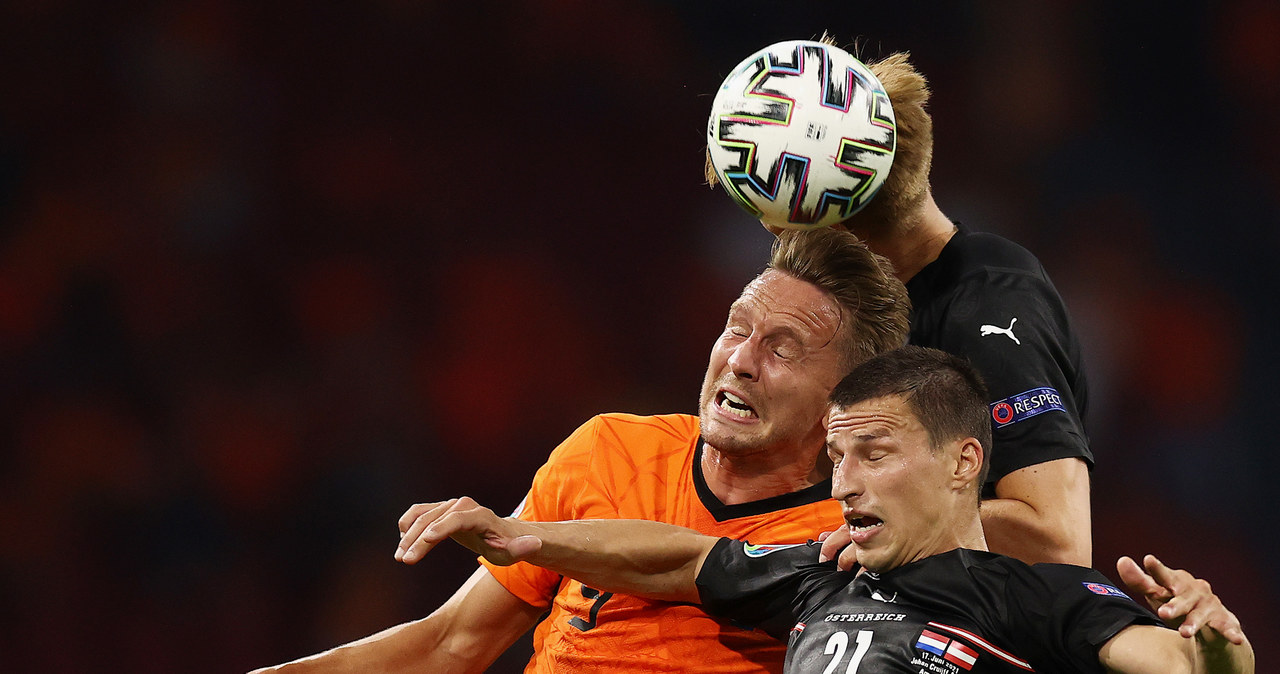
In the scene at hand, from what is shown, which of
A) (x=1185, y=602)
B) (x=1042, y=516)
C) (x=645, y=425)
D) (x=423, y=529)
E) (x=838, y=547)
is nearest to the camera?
(x=1185, y=602)

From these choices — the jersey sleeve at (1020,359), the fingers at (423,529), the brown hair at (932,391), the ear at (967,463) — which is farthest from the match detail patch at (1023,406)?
the fingers at (423,529)

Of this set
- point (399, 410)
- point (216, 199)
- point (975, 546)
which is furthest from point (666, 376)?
point (975, 546)

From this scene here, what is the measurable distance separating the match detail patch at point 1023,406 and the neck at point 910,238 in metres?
0.49

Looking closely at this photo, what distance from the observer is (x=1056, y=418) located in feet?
9.78

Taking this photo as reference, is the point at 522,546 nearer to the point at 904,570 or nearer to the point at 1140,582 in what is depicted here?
the point at 904,570

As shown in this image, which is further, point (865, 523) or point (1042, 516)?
point (1042, 516)

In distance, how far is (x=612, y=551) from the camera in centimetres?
271

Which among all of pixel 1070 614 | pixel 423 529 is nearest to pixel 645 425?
pixel 423 529

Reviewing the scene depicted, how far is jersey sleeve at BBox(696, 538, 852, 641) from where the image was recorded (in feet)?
8.69

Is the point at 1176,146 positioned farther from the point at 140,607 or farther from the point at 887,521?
the point at 140,607

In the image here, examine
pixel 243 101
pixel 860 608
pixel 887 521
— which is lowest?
pixel 860 608

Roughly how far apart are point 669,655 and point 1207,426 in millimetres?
4017

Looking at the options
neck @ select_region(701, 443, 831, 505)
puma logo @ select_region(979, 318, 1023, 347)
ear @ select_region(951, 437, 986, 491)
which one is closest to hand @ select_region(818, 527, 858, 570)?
ear @ select_region(951, 437, 986, 491)

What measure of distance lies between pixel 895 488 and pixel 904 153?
1076mm
